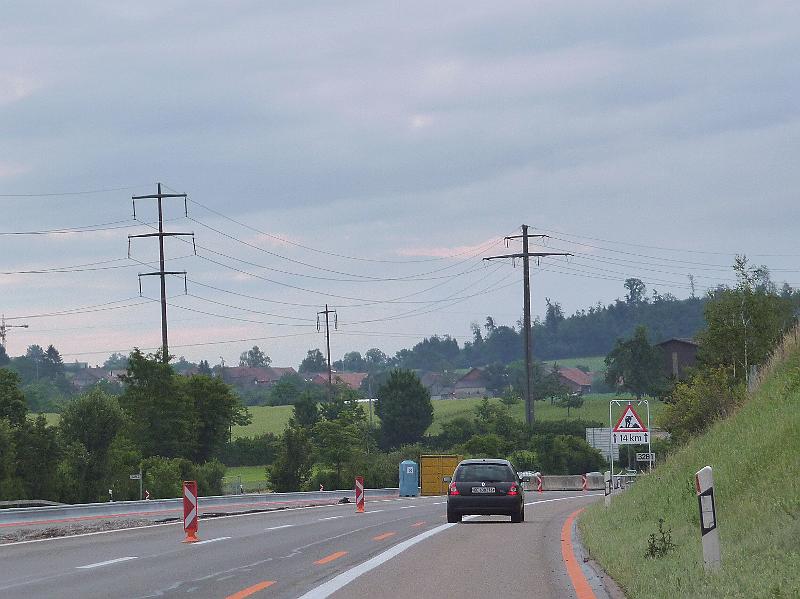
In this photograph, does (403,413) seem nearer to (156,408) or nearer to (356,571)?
(156,408)

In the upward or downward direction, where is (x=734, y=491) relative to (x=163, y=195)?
downward

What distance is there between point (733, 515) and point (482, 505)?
47.4ft

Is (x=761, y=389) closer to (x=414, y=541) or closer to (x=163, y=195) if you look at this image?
(x=414, y=541)

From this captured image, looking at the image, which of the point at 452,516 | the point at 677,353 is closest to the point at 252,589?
the point at 452,516

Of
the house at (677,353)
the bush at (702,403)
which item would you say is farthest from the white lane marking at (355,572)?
the house at (677,353)

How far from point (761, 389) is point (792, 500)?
572 inches

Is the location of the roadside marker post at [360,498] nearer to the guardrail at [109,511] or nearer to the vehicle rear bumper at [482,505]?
the guardrail at [109,511]

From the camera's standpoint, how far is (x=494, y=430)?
111312 millimetres

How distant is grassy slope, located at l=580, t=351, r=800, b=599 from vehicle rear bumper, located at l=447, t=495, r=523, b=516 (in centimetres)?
287

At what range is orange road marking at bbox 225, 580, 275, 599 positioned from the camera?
13.5 metres

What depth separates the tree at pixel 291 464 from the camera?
279 feet

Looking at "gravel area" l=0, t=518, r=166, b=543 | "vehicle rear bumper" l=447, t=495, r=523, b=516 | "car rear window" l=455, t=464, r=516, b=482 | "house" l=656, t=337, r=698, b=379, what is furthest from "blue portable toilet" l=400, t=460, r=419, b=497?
"house" l=656, t=337, r=698, b=379

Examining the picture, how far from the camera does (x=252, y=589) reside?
1420 cm

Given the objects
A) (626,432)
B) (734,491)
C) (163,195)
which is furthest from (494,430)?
(734,491)
